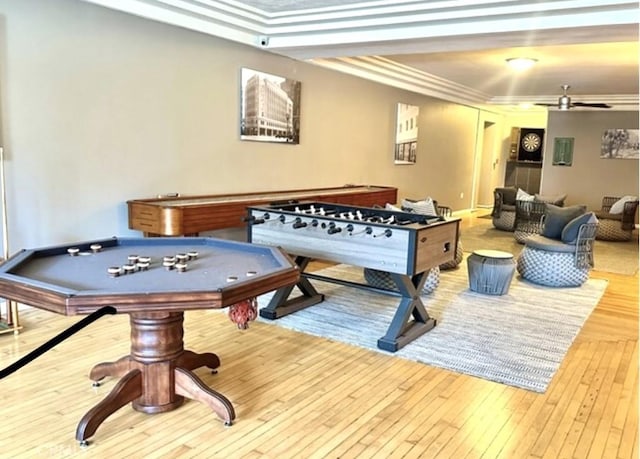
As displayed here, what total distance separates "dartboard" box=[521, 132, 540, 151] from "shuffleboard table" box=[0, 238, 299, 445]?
11.7m

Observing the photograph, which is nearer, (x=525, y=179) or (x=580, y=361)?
(x=580, y=361)

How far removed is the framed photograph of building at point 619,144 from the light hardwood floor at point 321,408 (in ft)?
26.0

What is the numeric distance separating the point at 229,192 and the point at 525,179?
9.83 meters

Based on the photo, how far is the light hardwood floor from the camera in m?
2.38

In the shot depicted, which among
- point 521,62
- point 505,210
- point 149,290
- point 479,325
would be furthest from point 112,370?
point 505,210

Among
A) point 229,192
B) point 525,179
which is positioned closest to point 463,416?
point 229,192

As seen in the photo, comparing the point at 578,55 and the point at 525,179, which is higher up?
the point at 578,55

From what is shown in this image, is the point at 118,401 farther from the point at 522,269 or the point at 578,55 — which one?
the point at 578,55

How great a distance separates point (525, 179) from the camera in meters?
13.3

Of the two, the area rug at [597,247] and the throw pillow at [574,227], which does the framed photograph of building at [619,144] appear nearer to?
the area rug at [597,247]

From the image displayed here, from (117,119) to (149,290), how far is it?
9.06 ft

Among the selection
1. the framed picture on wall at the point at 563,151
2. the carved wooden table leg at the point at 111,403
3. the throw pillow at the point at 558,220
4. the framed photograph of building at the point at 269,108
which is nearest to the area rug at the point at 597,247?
the throw pillow at the point at 558,220

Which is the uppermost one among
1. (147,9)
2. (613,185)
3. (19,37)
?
(147,9)

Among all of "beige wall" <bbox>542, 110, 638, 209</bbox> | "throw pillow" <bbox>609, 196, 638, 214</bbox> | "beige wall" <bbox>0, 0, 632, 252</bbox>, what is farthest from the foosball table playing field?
"beige wall" <bbox>542, 110, 638, 209</bbox>
